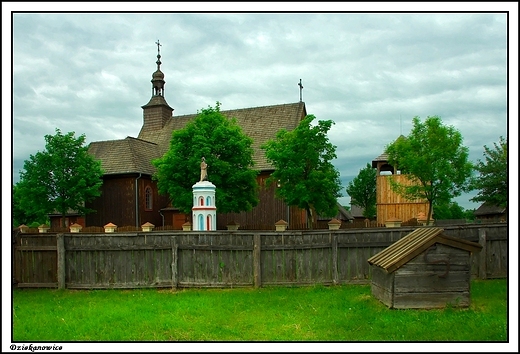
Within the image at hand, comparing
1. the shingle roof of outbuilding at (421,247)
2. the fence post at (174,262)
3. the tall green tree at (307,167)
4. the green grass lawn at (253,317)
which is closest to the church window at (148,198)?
the tall green tree at (307,167)

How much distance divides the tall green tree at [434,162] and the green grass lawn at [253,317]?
13.1 meters

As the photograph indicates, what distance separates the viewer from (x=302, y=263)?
12.3m

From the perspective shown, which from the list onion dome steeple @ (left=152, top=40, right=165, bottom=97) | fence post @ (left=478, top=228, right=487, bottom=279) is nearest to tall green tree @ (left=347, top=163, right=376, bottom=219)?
onion dome steeple @ (left=152, top=40, right=165, bottom=97)

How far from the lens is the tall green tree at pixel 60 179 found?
97.0 feet

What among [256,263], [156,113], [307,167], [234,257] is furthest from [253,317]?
[156,113]

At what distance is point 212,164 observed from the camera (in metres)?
24.7

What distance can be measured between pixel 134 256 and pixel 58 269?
7.01ft

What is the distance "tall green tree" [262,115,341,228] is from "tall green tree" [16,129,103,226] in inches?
508

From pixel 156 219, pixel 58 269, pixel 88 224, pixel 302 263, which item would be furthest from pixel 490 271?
pixel 88 224

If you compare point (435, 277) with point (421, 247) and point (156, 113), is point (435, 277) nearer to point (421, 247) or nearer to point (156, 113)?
point (421, 247)

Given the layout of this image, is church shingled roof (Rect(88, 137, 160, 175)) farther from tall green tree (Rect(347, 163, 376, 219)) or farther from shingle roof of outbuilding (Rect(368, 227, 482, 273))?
tall green tree (Rect(347, 163, 376, 219))

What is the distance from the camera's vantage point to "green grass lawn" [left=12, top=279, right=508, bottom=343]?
8117 millimetres

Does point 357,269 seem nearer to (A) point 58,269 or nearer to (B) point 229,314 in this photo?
(B) point 229,314

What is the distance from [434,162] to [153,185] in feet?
60.6
